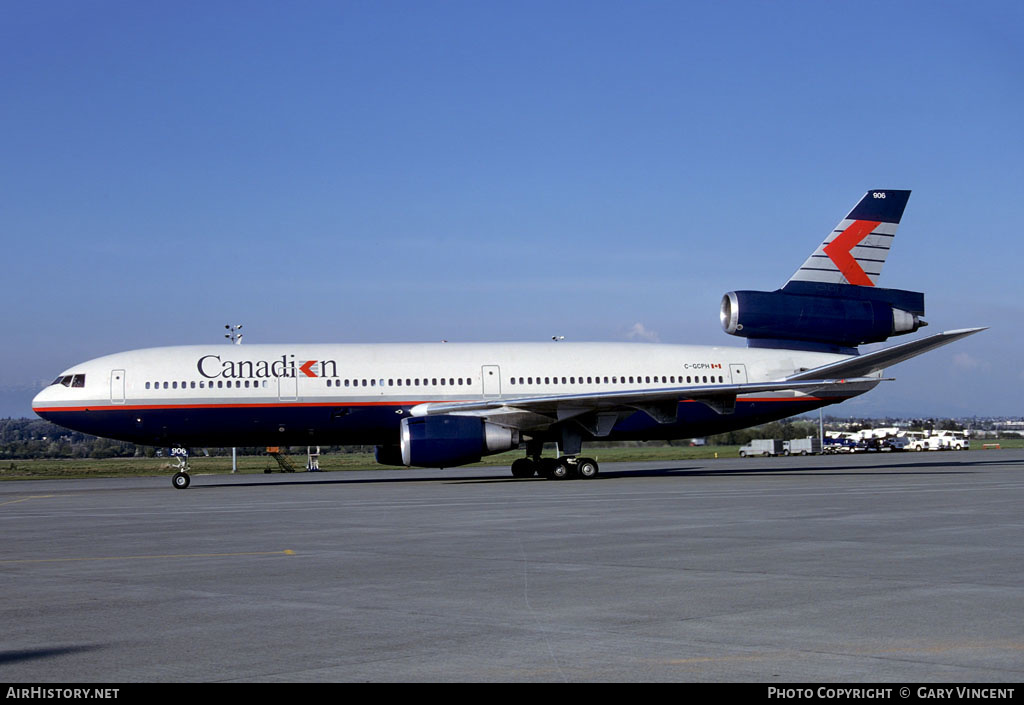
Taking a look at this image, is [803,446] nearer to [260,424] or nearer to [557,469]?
[557,469]

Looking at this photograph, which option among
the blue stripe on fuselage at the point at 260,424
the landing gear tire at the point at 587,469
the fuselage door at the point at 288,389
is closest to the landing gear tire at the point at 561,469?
the landing gear tire at the point at 587,469

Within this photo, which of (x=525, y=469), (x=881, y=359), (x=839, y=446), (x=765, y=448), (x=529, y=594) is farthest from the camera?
(x=839, y=446)

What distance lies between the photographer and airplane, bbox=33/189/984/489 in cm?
2973

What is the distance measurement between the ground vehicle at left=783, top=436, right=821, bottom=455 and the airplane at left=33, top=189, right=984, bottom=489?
33.1 metres

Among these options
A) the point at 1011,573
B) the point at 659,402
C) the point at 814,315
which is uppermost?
the point at 814,315

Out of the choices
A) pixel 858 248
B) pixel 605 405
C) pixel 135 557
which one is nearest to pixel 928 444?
pixel 858 248

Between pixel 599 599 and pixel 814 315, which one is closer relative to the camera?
pixel 599 599

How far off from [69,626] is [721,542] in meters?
7.80

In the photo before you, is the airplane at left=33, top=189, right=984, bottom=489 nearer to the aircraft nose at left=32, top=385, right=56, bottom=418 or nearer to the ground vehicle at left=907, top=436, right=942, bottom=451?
the aircraft nose at left=32, top=385, right=56, bottom=418

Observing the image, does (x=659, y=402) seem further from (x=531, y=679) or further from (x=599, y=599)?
(x=531, y=679)

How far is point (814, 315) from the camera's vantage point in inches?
1316

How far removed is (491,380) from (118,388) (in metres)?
10.8

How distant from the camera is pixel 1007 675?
19.3 feet

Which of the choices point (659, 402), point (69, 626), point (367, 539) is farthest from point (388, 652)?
point (659, 402)
